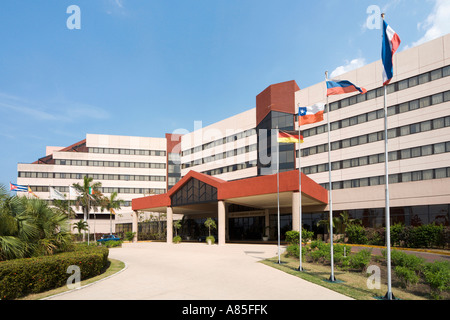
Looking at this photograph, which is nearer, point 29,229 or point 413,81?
point 29,229

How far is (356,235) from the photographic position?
3491 centimetres

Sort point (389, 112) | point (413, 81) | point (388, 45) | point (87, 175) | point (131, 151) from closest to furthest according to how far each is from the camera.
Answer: point (388, 45) < point (413, 81) < point (389, 112) < point (87, 175) < point (131, 151)

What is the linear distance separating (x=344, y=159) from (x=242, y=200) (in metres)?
15.9

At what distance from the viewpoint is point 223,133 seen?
58.2 meters

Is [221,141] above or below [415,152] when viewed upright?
above

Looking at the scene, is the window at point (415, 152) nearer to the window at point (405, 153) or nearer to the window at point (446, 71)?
the window at point (405, 153)

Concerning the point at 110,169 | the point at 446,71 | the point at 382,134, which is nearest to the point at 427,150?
the point at 382,134

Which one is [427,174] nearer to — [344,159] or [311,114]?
[344,159]

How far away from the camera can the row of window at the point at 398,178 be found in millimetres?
33725

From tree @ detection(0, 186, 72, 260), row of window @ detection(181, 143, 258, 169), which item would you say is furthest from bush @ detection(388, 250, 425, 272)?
row of window @ detection(181, 143, 258, 169)

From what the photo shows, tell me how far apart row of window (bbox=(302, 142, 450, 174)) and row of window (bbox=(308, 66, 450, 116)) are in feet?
25.0

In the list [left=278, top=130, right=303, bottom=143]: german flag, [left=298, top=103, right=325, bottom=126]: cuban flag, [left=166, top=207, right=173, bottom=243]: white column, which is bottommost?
[left=166, top=207, right=173, bottom=243]: white column

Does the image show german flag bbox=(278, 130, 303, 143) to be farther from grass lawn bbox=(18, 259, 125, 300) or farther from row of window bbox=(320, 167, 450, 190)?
row of window bbox=(320, 167, 450, 190)

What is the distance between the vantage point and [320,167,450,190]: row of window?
33.7m
